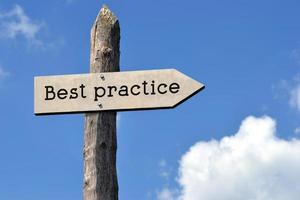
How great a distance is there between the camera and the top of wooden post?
20.1 feet

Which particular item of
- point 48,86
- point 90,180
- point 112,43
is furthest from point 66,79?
point 90,180

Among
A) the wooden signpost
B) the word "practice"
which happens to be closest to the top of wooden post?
the wooden signpost

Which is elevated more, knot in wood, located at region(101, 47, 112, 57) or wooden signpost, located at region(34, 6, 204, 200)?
knot in wood, located at region(101, 47, 112, 57)

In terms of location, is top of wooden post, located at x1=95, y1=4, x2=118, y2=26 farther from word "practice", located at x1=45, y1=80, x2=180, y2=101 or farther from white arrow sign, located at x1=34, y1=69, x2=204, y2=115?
word "practice", located at x1=45, y1=80, x2=180, y2=101

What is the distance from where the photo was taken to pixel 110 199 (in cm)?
551

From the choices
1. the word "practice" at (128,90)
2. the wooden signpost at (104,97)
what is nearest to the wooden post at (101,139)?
the wooden signpost at (104,97)

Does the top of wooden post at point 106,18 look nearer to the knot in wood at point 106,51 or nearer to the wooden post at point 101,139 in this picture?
the wooden post at point 101,139

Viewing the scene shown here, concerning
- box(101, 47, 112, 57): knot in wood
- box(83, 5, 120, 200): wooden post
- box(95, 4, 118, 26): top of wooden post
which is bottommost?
box(83, 5, 120, 200): wooden post

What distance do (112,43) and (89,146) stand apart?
3.38 feet

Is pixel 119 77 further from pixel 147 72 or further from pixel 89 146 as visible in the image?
pixel 89 146

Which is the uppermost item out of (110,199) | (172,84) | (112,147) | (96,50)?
(96,50)

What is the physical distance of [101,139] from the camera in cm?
564

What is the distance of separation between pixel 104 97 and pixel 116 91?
4.9 inches

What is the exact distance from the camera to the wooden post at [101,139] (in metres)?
5.54
